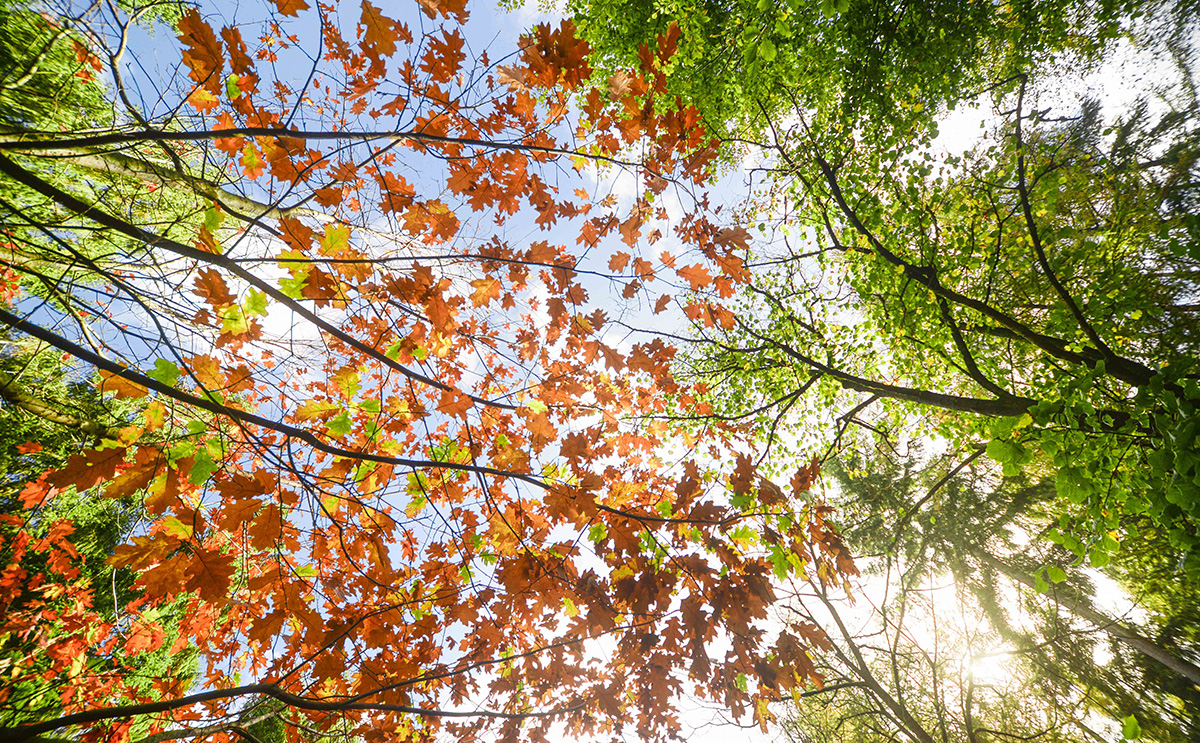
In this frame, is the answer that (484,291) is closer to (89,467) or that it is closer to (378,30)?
(378,30)

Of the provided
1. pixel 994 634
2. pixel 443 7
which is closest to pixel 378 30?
pixel 443 7

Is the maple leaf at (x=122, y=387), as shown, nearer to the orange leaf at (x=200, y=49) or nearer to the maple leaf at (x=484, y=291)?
the orange leaf at (x=200, y=49)

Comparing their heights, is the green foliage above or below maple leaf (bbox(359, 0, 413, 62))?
above

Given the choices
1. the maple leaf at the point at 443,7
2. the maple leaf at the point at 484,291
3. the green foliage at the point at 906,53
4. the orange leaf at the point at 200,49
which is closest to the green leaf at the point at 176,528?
the maple leaf at the point at 484,291

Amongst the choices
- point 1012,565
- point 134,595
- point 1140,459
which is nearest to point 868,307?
point 1140,459

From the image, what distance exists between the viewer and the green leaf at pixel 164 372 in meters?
1.79

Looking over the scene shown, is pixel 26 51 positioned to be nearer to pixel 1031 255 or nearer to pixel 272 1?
pixel 272 1

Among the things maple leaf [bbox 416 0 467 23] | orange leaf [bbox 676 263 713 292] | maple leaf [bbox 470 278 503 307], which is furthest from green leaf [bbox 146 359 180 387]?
orange leaf [bbox 676 263 713 292]

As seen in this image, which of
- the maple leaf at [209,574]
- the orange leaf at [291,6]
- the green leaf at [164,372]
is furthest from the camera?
the orange leaf at [291,6]

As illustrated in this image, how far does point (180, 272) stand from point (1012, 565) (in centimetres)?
1295

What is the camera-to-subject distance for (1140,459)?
2744mm

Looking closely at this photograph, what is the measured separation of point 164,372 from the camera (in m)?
1.82

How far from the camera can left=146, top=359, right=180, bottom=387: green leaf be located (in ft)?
5.88

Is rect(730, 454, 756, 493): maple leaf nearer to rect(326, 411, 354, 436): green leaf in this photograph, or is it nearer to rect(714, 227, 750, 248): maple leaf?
rect(714, 227, 750, 248): maple leaf
